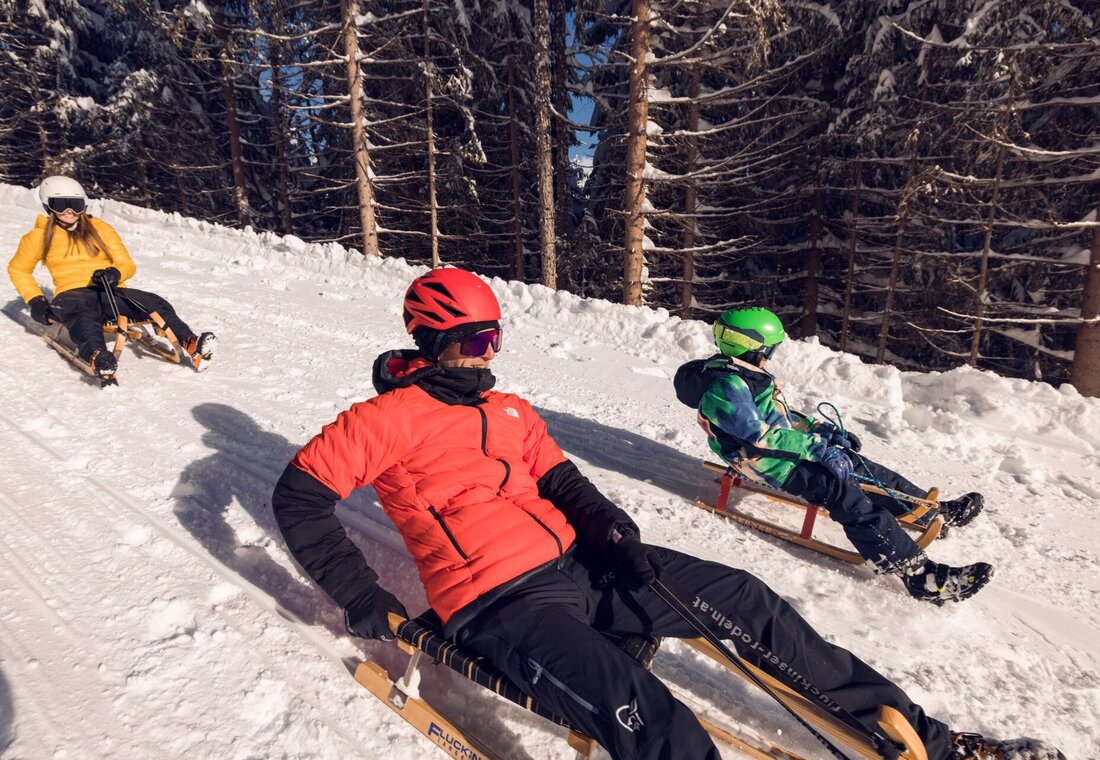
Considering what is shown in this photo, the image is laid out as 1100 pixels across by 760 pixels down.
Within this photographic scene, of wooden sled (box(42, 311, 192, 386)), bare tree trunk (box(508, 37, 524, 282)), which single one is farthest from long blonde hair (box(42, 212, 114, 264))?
bare tree trunk (box(508, 37, 524, 282))

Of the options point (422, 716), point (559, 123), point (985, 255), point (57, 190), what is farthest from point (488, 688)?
point (559, 123)

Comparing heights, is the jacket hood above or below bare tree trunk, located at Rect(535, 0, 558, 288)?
below

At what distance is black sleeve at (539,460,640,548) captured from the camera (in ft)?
8.88

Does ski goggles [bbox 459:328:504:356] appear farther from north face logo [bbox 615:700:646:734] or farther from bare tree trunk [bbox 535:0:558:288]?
bare tree trunk [bbox 535:0:558:288]

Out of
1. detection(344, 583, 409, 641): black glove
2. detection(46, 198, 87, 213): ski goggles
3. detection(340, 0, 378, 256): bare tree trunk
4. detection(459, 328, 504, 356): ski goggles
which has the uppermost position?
detection(340, 0, 378, 256): bare tree trunk

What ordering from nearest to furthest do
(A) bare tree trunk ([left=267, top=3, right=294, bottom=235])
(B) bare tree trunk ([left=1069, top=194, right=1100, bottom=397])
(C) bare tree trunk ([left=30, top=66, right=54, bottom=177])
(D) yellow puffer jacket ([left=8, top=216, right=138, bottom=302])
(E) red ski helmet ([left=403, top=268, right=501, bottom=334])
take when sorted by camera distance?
(E) red ski helmet ([left=403, top=268, right=501, bottom=334]) < (D) yellow puffer jacket ([left=8, top=216, right=138, bottom=302]) < (B) bare tree trunk ([left=1069, top=194, right=1100, bottom=397]) < (A) bare tree trunk ([left=267, top=3, right=294, bottom=235]) < (C) bare tree trunk ([left=30, top=66, right=54, bottom=177])

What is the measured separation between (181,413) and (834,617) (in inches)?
198

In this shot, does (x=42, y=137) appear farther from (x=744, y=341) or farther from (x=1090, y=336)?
(x=1090, y=336)

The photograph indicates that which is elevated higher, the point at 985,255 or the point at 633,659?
the point at 985,255

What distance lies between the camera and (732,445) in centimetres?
392

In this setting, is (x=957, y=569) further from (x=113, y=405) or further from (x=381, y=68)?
(x=381, y=68)

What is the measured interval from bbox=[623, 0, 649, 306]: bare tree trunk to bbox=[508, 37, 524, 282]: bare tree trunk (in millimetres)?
8189

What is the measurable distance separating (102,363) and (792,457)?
565 centimetres

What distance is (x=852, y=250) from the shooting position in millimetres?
15594
